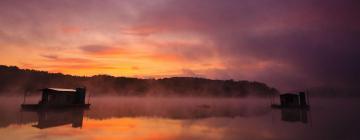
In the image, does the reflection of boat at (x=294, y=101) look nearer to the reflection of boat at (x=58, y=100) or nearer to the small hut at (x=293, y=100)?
the small hut at (x=293, y=100)

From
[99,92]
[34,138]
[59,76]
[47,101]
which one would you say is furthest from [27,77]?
[34,138]

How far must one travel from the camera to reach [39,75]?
494 ft

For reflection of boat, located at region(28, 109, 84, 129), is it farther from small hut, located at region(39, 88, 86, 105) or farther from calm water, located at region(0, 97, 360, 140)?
small hut, located at region(39, 88, 86, 105)

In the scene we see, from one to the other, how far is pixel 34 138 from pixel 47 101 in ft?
103

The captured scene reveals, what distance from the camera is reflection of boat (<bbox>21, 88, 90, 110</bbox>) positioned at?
4616 cm

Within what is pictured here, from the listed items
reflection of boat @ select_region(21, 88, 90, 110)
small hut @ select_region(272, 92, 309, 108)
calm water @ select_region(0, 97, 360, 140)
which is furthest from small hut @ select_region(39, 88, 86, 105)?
small hut @ select_region(272, 92, 309, 108)

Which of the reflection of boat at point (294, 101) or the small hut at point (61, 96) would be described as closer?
the small hut at point (61, 96)

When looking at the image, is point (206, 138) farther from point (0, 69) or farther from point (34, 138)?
point (0, 69)

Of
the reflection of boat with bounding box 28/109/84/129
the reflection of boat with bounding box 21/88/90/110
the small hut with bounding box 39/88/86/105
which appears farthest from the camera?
the small hut with bounding box 39/88/86/105

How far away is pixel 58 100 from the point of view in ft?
161

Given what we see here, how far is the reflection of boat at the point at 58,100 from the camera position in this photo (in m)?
46.2

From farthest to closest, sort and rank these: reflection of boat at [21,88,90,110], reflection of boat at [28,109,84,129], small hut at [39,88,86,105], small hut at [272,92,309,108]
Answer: small hut at [272,92,309,108]
small hut at [39,88,86,105]
reflection of boat at [21,88,90,110]
reflection of boat at [28,109,84,129]

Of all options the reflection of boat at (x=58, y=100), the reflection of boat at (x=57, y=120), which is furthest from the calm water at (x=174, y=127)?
the reflection of boat at (x=58, y=100)

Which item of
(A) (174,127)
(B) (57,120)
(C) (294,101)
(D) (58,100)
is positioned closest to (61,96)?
(D) (58,100)
